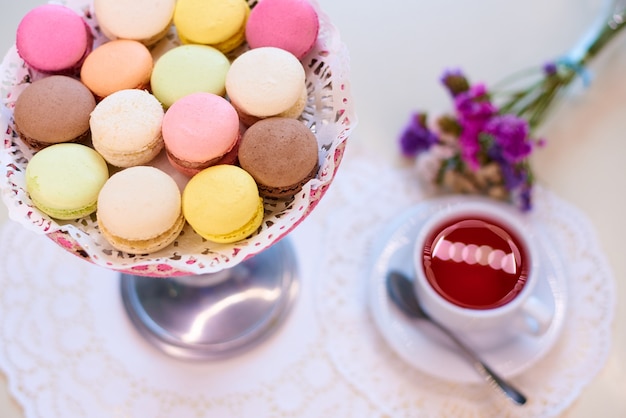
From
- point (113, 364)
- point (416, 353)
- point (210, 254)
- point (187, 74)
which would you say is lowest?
point (113, 364)

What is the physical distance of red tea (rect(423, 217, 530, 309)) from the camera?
811 mm

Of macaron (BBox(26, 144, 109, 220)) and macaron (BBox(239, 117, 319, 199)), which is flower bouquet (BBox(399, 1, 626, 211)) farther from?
macaron (BBox(26, 144, 109, 220))

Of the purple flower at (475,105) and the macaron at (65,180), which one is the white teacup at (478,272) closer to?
the purple flower at (475,105)

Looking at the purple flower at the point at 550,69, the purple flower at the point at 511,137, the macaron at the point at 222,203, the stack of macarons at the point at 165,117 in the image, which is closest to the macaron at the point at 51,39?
the stack of macarons at the point at 165,117

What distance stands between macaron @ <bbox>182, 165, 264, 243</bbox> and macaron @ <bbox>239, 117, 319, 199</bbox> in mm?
16

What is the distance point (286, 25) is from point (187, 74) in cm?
13

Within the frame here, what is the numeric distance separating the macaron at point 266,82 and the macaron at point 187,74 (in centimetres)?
2

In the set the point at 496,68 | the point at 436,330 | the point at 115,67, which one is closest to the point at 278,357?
the point at 436,330

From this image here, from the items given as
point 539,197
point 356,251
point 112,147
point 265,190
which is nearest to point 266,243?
point 265,190

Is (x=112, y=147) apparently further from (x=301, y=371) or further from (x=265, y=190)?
(x=301, y=371)

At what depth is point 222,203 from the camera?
25.4 inches

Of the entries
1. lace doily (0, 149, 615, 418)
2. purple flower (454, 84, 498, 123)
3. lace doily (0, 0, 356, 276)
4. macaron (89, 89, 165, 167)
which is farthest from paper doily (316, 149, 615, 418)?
macaron (89, 89, 165, 167)

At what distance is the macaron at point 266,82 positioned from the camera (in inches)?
27.4

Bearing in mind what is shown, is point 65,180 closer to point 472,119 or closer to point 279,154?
point 279,154
